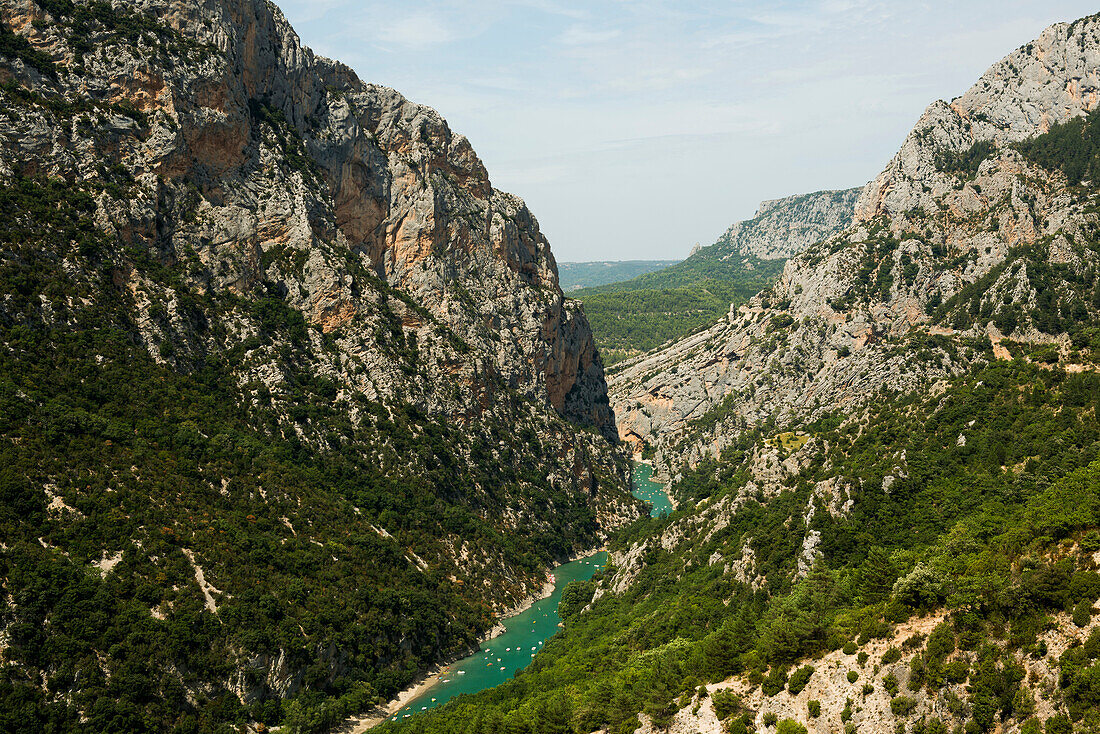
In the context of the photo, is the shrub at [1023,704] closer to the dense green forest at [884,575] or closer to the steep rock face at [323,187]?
the dense green forest at [884,575]

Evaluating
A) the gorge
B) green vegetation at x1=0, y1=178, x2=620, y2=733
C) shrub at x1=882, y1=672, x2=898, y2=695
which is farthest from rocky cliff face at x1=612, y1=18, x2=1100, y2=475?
green vegetation at x1=0, y1=178, x2=620, y2=733

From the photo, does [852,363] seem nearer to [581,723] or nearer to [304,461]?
[304,461]

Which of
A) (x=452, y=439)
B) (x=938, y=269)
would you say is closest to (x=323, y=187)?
(x=452, y=439)

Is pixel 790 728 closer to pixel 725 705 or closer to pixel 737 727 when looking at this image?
pixel 737 727

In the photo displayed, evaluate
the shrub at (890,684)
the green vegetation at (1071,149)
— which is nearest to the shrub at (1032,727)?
the shrub at (890,684)

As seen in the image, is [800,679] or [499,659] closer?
[800,679]
